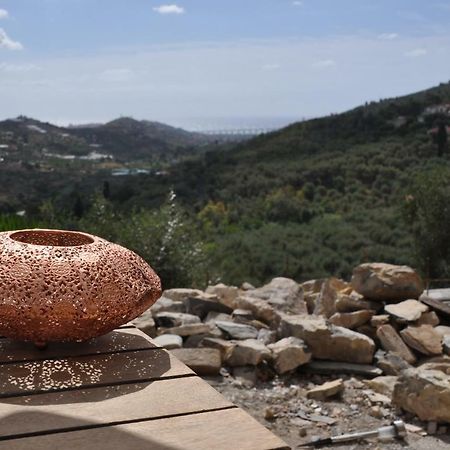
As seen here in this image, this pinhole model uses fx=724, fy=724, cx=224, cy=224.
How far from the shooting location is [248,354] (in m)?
4.74

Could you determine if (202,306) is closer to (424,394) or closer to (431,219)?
(424,394)

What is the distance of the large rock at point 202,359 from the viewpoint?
180 inches

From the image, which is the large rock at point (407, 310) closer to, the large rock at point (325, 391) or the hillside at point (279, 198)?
the large rock at point (325, 391)

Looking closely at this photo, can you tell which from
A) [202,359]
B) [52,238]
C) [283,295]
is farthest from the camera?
[283,295]

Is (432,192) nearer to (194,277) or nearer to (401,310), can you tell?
(194,277)

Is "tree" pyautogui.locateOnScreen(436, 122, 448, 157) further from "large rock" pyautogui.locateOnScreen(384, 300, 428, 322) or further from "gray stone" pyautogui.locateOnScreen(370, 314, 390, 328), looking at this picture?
"gray stone" pyautogui.locateOnScreen(370, 314, 390, 328)

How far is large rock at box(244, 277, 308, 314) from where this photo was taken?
591cm

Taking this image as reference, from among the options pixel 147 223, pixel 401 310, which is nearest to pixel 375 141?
pixel 147 223

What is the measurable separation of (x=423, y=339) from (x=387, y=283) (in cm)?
67

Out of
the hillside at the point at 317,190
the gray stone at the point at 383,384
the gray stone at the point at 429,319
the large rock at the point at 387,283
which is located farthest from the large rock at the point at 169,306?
the hillside at the point at 317,190

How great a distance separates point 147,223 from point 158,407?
8.13 meters

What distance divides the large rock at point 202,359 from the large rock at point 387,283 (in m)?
1.62

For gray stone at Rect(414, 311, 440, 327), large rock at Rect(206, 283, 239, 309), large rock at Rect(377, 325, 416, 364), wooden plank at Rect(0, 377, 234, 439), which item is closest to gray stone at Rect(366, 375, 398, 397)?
large rock at Rect(377, 325, 416, 364)

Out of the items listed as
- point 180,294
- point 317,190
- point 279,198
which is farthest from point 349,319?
point 317,190
